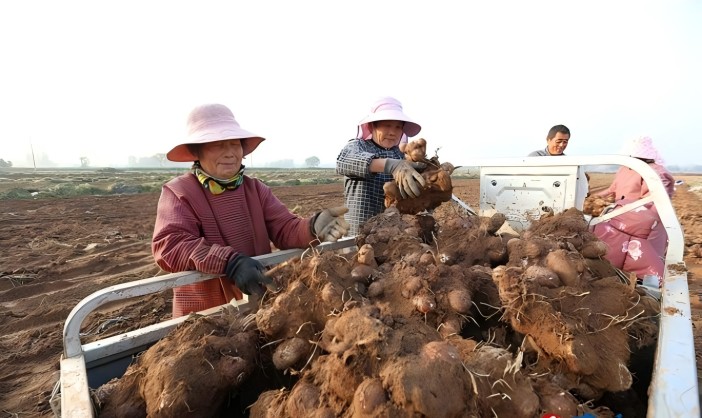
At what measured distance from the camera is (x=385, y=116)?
306 centimetres

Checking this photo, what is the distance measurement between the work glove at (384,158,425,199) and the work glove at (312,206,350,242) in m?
0.44

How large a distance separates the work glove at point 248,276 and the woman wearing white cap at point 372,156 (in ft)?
4.14

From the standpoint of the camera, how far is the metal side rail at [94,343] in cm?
131

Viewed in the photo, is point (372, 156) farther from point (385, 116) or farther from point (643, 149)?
point (643, 149)

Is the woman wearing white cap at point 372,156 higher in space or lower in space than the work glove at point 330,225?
higher

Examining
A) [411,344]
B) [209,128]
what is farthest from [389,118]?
[411,344]

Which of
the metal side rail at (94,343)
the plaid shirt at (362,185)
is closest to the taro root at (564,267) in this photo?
the plaid shirt at (362,185)

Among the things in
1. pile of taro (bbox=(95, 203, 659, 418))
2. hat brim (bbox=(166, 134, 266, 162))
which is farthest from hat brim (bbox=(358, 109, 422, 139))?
pile of taro (bbox=(95, 203, 659, 418))

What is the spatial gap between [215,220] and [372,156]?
4.32 ft

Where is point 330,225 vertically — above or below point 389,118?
below

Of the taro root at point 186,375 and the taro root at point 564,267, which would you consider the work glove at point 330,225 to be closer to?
the taro root at point 186,375

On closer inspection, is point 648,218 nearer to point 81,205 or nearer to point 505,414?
point 505,414

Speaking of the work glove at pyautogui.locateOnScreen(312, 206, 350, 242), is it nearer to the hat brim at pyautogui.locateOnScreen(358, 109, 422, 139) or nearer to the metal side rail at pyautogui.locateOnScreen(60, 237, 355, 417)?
the metal side rail at pyautogui.locateOnScreen(60, 237, 355, 417)

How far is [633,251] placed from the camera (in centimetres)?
347
